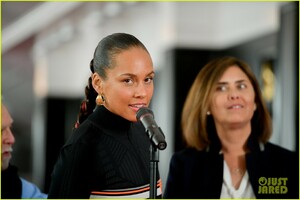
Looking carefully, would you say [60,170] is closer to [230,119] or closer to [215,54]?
[230,119]

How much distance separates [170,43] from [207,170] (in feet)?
5.41

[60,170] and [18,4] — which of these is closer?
[60,170]

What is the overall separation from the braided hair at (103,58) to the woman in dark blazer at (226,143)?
34 centimetres

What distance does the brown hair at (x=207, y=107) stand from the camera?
1.45 metres

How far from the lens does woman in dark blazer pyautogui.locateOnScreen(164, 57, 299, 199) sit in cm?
145

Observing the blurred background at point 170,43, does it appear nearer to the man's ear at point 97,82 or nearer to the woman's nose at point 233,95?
the woman's nose at point 233,95

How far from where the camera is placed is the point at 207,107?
4.81ft

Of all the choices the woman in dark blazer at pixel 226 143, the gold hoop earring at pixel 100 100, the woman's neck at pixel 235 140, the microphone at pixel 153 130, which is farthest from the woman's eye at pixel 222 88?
the microphone at pixel 153 130

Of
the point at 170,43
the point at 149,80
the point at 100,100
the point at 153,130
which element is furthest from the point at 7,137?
the point at 170,43

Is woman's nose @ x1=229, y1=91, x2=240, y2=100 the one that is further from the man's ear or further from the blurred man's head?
the blurred man's head

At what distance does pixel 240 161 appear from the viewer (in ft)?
4.83

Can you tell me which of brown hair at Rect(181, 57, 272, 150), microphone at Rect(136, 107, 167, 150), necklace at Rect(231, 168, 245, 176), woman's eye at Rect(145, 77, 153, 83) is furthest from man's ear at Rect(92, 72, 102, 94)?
necklace at Rect(231, 168, 245, 176)

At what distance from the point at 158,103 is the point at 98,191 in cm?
133

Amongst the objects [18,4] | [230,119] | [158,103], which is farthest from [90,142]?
[18,4]
